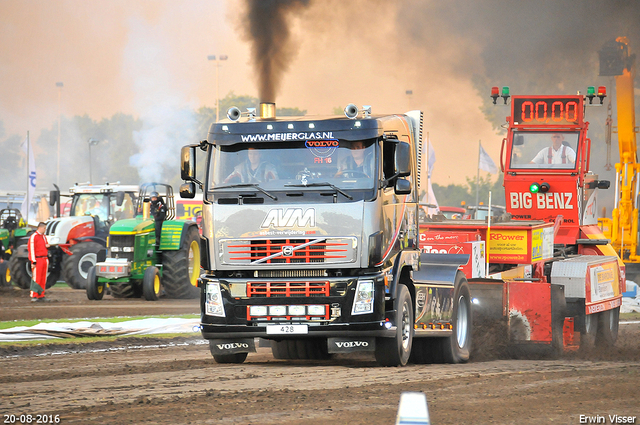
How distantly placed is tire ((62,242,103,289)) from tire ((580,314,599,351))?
13489mm

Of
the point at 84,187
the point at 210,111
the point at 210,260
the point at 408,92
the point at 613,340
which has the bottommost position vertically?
the point at 613,340

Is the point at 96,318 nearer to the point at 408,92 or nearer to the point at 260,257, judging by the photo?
the point at 260,257

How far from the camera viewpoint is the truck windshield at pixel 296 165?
33.2 ft

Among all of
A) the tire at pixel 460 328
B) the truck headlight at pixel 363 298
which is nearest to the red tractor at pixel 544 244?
the tire at pixel 460 328

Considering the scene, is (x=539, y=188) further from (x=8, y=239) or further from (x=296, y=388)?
(x=8, y=239)

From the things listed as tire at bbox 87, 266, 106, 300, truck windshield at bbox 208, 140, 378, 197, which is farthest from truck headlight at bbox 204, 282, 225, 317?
tire at bbox 87, 266, 106, 300

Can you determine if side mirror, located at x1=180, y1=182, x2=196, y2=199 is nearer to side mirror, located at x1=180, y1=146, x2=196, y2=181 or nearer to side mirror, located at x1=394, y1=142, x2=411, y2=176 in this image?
side mirror, located at x1=180, y1=146, x2=196, y2=181

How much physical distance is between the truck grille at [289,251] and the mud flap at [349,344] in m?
0.91

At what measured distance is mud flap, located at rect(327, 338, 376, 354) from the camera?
10.1 m

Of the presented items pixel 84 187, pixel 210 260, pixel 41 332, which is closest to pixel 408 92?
pixel 84 187

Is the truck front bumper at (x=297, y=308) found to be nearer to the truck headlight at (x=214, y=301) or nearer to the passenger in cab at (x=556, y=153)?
the truck headlight at (x=214, y=301)

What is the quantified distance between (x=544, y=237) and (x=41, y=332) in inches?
307

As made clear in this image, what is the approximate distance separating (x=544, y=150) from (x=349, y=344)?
7.91m

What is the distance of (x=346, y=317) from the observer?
10008mm
